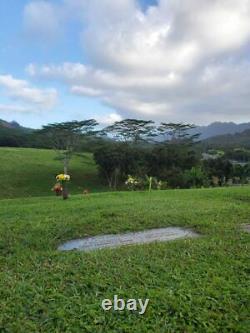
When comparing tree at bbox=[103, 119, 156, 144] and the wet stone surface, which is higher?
tree at bbox=[103, 119, 156, 144]

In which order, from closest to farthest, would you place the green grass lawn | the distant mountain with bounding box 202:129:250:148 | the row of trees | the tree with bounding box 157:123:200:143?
the green grass lawn → the row of trees → the tree with bounding box 157:123:200:143 → the distant mountain with bounding box 202:129:250:148

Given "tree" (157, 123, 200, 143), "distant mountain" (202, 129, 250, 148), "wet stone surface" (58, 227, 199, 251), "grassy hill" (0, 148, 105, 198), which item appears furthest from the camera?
"distant mountain" (202, 129, 250, 148)

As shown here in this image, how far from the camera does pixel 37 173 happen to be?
92.9 feet

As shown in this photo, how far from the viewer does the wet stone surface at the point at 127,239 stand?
4.26m

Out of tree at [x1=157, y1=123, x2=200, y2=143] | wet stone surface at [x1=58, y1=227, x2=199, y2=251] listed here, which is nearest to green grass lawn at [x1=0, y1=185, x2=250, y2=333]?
wet stone surface at [x1=58, y1=227, x2=199, y2=251]

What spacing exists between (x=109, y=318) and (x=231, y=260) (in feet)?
5.19

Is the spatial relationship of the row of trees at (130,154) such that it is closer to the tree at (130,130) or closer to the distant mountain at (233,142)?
the tree at (130,130)

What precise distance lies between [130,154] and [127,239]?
75.1 ft

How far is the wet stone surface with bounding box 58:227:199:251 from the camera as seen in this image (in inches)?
168

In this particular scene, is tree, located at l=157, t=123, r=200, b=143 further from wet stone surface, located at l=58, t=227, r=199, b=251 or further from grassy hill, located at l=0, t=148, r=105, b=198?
wet stone surface, located at l=58, t=227, r=199, b=251

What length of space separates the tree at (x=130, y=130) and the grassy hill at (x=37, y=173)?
311 centimetres

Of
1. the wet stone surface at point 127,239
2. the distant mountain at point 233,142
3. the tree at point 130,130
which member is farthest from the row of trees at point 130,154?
the distant mountain at point 233,142

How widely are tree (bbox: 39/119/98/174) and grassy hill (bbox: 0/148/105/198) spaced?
4.01ft

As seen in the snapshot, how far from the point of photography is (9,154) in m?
32.5
